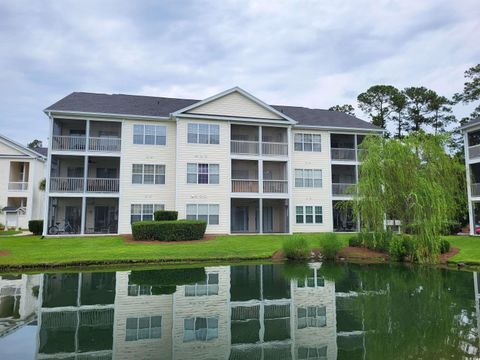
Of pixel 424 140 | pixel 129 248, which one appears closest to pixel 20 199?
pixel 129 248

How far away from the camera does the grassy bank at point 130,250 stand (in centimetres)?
1905

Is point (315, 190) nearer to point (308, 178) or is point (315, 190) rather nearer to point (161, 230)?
point (308, 178)

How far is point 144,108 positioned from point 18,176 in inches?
766

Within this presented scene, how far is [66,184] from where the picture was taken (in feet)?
92.7

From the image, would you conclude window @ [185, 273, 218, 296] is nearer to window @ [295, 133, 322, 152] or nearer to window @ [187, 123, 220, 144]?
window @ [187, 123, 220, 144]

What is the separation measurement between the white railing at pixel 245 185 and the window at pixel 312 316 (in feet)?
65.9

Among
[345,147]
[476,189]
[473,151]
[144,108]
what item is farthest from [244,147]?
[476,189]

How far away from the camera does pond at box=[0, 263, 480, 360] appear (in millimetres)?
7188

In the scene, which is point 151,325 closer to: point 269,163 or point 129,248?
point 129,248

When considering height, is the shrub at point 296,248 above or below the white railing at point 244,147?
below

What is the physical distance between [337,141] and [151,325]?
29463mm

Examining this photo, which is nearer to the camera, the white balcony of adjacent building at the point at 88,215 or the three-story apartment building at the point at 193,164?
the three-story apartment building at the point at 193,164

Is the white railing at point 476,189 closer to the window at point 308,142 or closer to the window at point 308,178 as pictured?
the window at point 308,178

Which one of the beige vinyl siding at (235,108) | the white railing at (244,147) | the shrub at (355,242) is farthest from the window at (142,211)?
the shrub at (355,242)
